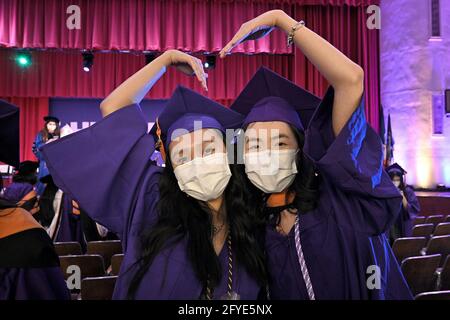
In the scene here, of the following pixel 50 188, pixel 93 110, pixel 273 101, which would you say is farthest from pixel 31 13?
pixel 273 101

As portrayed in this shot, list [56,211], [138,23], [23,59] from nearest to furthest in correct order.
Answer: [56,211] < [138,23] < [23,59]

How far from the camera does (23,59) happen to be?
1012 cm

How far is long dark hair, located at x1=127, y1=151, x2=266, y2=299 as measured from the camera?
132 cm

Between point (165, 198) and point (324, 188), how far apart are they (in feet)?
1.95

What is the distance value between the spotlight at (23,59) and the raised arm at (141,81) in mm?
10048

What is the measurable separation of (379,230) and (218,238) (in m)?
0.57

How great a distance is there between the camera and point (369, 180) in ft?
4.22

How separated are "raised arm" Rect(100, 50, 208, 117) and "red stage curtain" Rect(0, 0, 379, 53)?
8347mm

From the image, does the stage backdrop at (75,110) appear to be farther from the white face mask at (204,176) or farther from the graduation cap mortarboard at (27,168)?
the white face mask at (204,176)

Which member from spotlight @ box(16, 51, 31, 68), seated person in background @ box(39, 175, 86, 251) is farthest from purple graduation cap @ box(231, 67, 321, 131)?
spotlight @ box(16, 51, 31, 68)

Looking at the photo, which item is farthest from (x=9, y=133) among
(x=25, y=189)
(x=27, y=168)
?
(x=27, y=168)

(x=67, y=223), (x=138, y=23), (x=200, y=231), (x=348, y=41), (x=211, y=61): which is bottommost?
(x=67, y=223)

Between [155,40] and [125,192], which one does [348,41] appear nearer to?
[155,40]

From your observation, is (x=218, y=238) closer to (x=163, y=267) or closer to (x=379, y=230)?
(x=163, y=267)
